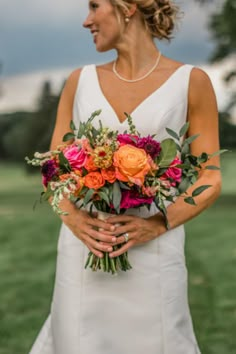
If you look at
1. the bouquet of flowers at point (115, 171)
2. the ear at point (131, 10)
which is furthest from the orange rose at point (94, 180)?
the ear at point (131, 10)

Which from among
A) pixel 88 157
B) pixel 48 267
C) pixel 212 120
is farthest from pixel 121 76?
pixel 48 267

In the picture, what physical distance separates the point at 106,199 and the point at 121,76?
2.91 ft

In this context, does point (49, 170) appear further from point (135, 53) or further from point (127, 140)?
point (135, 53)

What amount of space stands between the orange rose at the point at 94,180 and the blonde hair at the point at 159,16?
94 cm

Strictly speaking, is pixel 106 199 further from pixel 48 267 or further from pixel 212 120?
pixel 48 267

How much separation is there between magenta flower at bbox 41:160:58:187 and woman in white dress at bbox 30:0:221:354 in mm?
342

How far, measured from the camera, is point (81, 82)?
12.4ft

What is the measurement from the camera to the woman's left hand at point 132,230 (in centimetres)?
325

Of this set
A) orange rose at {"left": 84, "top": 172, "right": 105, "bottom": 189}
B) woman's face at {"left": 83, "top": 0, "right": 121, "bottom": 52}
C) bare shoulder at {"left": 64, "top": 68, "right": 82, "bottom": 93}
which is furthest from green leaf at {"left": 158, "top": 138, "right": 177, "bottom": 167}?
bare shoulder at {"left": 64, "top": 68, "right": 82, "bottom": 93}

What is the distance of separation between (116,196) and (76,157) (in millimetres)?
233

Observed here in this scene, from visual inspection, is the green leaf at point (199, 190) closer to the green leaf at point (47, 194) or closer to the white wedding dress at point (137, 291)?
A: the white wedding dress at point (137, 291)

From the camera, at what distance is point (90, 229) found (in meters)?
3.31

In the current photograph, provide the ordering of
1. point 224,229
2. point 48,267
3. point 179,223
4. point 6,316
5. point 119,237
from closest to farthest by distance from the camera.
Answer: point 119,237 < point 179,223 < point 6,316 < point 48,267 < point 224,229

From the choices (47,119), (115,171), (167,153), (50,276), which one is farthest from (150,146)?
(47,119)
